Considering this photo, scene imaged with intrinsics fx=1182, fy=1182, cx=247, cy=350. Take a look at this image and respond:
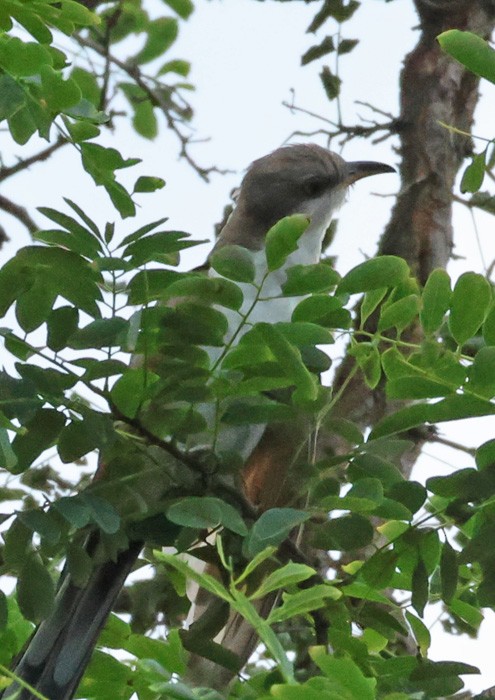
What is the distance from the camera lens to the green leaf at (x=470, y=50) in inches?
68.6

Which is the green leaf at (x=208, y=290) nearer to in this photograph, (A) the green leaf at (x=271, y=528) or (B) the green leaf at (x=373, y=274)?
(B) the green leaf at (x=373, y=274)

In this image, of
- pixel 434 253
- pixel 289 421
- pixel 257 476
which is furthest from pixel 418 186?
pixel 289 421

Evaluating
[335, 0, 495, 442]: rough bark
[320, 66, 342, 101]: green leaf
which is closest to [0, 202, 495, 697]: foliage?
[335, 0, 495, 442]: rough bark

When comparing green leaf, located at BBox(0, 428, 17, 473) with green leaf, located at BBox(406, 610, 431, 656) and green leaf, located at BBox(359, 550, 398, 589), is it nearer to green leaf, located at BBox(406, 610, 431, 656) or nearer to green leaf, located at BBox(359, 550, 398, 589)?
green leaf, located at BBox(359, 550, 398, 589)

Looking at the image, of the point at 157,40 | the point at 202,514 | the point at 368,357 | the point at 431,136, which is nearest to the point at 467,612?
the point at 368,357

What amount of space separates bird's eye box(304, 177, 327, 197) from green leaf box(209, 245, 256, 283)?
2117 millimetres

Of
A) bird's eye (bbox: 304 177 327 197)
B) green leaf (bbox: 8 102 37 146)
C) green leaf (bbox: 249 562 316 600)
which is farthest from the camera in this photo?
bird's eye (bbox: 304 177 327 197)

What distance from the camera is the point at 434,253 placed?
3.42m

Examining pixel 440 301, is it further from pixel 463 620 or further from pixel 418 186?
pixel 418 186

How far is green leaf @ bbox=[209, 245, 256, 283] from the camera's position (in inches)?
66.9

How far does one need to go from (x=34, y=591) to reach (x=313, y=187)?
2294 mm

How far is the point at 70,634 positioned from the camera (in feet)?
7.16

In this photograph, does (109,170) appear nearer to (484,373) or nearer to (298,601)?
(484,373)

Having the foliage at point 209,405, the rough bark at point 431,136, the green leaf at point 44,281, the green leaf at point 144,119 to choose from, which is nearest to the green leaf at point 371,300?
the foliage at point 209,405
